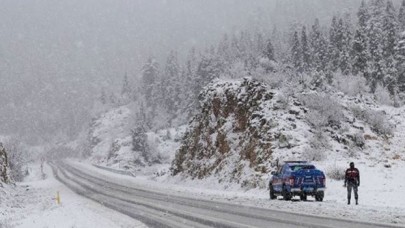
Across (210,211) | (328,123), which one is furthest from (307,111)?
(210,211)

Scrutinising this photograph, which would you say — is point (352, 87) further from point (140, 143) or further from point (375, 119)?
point (140, 143)

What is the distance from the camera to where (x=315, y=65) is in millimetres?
87062

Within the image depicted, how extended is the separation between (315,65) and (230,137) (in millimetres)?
52599

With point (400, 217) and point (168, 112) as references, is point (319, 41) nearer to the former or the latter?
point (168, 112)

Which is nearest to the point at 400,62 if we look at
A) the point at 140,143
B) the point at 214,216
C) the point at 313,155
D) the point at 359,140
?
the point at 359,140

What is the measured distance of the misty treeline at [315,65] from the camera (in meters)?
46.9

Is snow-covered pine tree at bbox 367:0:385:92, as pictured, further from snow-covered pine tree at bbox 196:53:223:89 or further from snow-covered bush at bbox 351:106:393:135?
snow-covered pine tree at bbox 196:53:223:89

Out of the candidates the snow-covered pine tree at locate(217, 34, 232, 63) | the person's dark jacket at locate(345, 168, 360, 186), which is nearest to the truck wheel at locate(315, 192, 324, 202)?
the person's dark jacket at locate(345, 168, 360, 186)

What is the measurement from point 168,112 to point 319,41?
48778mm

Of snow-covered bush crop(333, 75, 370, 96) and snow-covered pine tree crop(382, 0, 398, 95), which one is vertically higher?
snow-covered pine tree crop(382, 0, 398, 95)

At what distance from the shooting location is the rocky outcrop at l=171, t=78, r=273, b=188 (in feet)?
110

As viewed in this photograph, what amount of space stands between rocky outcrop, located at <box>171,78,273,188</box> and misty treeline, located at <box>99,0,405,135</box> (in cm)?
246

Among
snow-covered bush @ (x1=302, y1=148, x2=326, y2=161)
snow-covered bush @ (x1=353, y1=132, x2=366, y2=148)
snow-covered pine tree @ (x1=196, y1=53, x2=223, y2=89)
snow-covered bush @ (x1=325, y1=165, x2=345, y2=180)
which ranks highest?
snow-covered pine tree @ (x1=196, y1=53, x2=223, y2=89)

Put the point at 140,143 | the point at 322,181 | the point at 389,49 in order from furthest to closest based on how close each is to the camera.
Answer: the point at 140,143, the point at 389,49, the point at 322,181
